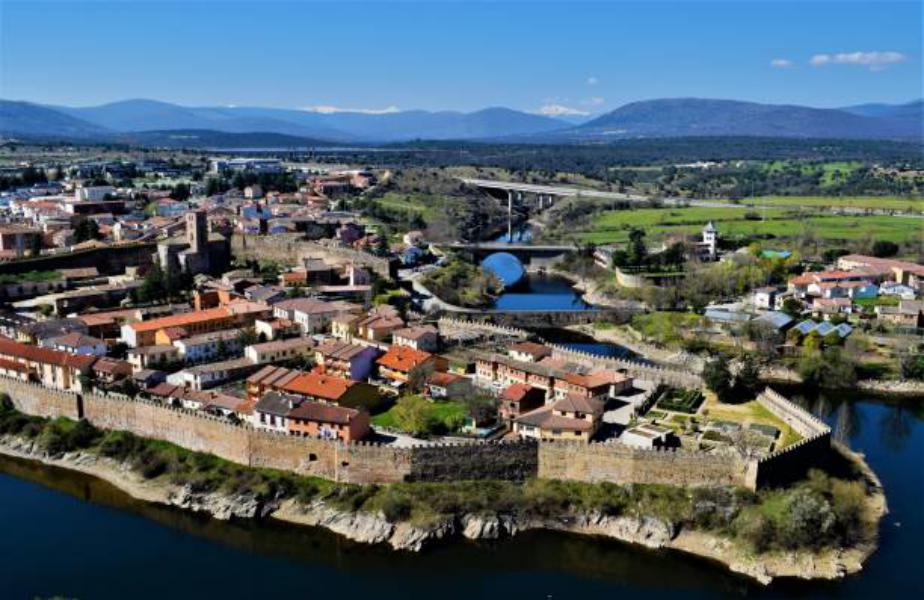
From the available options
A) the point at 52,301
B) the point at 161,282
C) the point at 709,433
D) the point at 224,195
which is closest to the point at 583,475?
the point at 709,433

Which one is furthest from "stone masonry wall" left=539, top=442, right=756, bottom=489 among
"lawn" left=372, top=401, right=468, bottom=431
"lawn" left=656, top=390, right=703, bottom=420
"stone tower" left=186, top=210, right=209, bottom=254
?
"stone tower" left=186, top=210, right=209, bottom=254

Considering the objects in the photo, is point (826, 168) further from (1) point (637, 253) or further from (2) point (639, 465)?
(2) point (639, 465)

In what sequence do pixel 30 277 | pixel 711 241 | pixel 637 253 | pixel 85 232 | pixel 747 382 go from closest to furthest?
pixel 747 382 < pixel 30 277 < pixel 85 232 < pixel 637 253 < pixel 711 241

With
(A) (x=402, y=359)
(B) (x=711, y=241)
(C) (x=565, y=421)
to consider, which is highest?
(B) (x=711, y=241)

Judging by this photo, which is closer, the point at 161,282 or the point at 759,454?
the point at 759,454

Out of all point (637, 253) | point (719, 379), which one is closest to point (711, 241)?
point (637, 253)

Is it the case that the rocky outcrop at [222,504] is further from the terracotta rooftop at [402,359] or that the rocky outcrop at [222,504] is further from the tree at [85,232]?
the tree at [85,232]

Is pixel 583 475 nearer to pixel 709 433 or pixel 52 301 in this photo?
pixel 709 433
